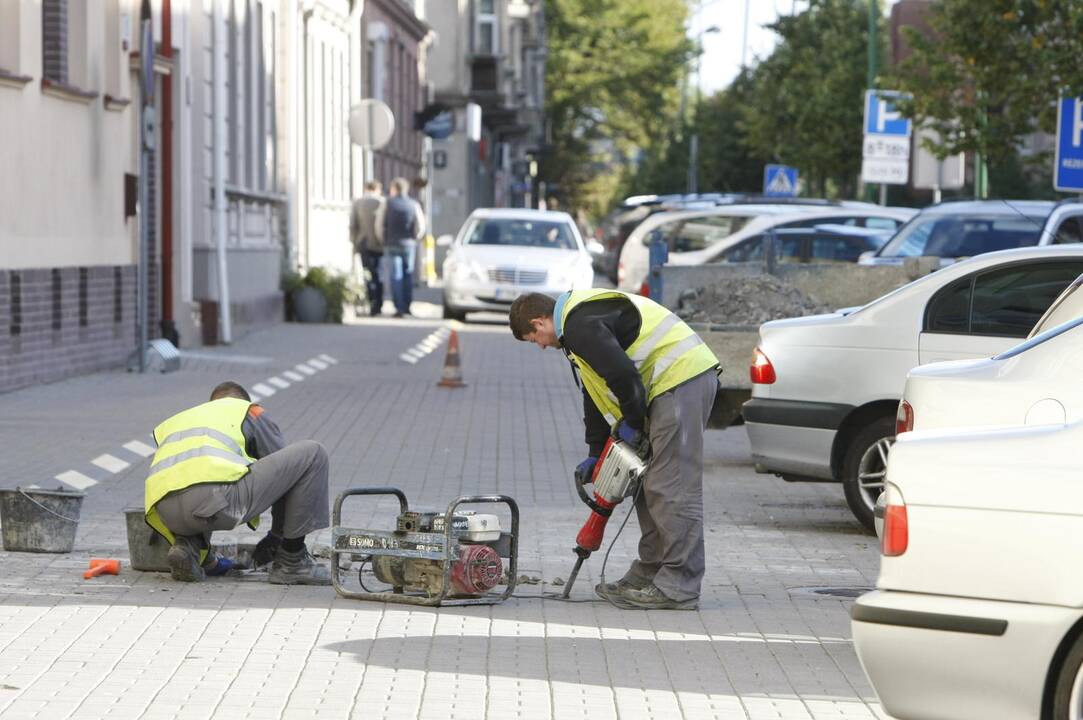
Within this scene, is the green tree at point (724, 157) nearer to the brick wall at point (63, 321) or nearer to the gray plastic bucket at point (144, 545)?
the brick wall at point (63, 321)

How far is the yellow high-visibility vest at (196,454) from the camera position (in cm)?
938

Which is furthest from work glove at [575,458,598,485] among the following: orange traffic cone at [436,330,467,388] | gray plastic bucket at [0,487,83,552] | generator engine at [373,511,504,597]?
→ orange traffic cone at [436,330,467,388]

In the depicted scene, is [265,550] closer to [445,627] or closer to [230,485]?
[230,485]

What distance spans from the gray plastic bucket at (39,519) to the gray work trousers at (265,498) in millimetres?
973

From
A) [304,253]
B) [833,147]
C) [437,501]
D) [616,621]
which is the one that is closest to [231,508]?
[616,621]

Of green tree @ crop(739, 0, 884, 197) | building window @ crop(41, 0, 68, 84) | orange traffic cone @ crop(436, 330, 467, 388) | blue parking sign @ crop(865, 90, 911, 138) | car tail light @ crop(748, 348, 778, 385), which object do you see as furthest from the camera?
green tree @ crop(739, 0, 884, 197)

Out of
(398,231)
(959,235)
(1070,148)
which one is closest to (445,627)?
(1070,148)

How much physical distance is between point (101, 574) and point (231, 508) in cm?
77

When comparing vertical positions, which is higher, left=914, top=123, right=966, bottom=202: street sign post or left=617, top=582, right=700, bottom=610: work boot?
left=914, top=123, right=966, bottom=202: street sign post

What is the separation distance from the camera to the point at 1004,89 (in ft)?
77.9

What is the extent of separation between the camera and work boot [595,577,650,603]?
30.5 ft

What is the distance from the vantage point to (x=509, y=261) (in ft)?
105

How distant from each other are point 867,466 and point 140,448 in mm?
5291

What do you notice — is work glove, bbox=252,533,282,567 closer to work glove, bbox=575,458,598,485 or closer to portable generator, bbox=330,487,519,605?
portable generator, bbox=330,487,519,605
